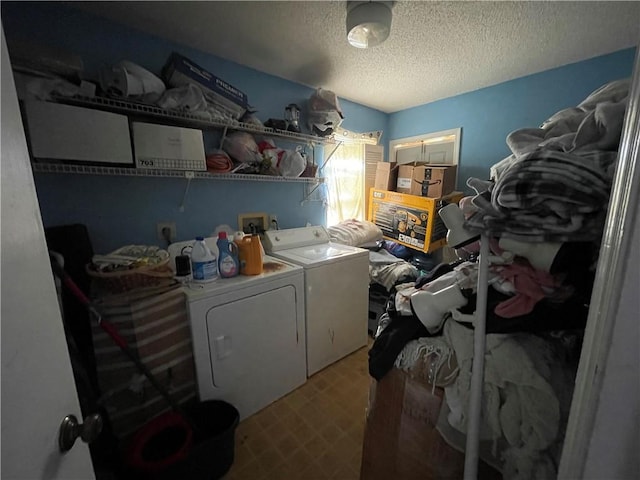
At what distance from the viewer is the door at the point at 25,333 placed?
362mm

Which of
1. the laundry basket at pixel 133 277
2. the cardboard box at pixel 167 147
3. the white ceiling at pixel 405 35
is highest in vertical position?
the white ceiling at pixel 405 35

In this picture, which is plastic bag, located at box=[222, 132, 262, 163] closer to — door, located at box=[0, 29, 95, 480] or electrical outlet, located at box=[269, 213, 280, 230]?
electrical outlet, located at box=[269, 213, 280, 230]

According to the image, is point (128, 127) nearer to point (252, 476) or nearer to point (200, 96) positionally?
point (200, 96)

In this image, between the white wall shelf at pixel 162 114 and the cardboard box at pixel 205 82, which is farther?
the cardboard box at pixel 205 82

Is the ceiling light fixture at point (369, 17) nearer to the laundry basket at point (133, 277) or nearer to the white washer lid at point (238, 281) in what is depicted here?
the white washer lid at point (238, 281)

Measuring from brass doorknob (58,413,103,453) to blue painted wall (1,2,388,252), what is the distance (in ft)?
4.72

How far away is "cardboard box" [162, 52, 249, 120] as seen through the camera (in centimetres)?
148

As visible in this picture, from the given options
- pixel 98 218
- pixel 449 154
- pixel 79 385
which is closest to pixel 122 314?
pixel 79 385

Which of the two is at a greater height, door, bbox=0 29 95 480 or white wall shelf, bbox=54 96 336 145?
white wall shelf, bbox=54 96 336 145

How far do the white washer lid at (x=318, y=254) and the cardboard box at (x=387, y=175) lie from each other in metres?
1.11

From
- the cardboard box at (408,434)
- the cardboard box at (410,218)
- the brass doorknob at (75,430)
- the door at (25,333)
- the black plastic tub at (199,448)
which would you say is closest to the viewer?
the door at (25,333)

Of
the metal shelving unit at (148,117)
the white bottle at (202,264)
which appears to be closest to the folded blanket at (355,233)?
the metal shelving unit at (148,117)

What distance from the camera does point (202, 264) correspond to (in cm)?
142

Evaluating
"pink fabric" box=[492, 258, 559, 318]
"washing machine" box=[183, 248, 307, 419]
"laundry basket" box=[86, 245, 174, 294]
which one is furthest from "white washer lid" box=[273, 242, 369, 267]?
"pink fabric" box=[492, 258, 559, 318]
